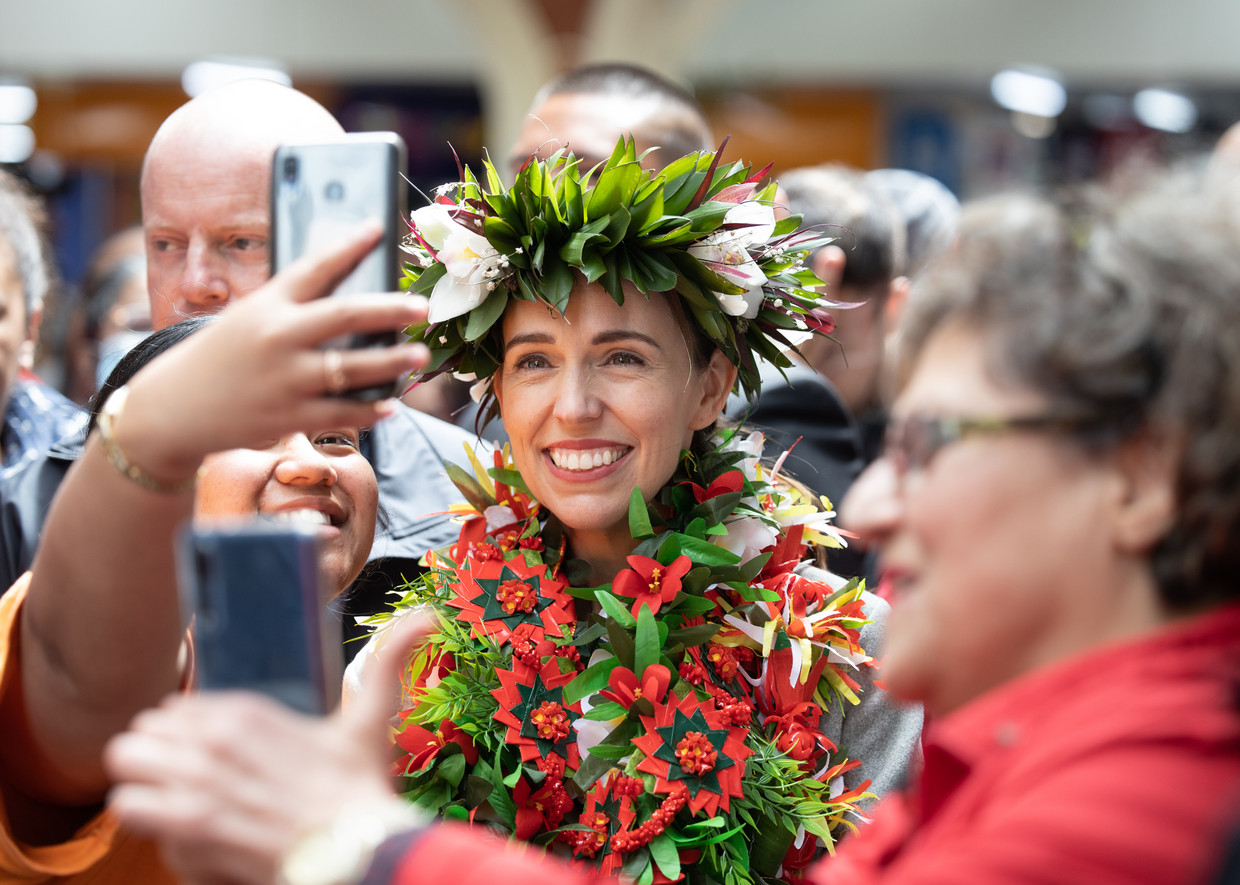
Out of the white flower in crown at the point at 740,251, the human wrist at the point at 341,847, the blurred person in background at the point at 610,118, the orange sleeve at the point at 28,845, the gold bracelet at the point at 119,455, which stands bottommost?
the orange sleeve at the point at 28,845

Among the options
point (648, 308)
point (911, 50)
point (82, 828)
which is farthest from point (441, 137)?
point (82, 828)

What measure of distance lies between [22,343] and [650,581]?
2.15 meters

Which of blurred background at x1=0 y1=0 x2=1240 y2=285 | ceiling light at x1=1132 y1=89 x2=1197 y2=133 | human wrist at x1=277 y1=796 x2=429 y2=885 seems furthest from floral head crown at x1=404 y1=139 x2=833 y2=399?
ceiling light at x1=1132 y1=89 x2=1197 y2=133

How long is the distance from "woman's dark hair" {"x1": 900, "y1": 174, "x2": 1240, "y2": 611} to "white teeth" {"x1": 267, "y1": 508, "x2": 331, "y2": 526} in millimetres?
1342

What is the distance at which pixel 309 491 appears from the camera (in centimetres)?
221

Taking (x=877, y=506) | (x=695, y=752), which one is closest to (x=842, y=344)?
(x=695, y=752)

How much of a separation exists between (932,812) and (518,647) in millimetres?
1095

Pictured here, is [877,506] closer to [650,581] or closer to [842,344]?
[650,581]

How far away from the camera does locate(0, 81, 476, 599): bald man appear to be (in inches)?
111

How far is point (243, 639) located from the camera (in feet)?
3.58

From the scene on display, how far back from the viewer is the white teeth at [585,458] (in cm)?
219

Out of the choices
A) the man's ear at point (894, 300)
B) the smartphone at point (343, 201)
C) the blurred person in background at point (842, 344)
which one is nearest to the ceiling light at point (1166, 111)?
the blurred person in background at point (842, 344)

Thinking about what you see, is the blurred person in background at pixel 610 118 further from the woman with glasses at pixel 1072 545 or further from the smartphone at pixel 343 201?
the woman with glasses at pixel 1072 545

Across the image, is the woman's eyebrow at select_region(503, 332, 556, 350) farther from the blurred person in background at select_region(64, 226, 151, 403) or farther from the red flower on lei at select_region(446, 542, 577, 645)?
the blurred person in background at select_region(64, 226, 151, 403)
